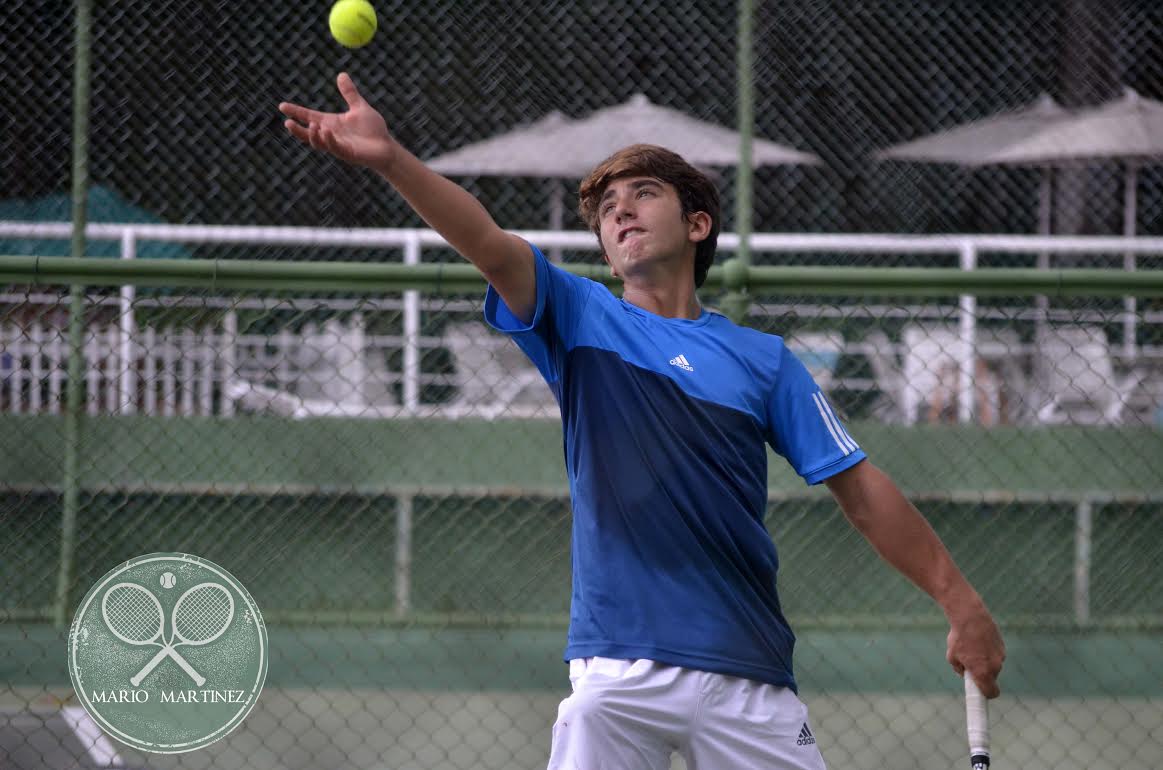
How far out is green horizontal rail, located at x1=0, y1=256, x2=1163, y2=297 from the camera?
3783 millimetres

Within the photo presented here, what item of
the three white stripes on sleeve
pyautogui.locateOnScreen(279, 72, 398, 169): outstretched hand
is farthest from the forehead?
pyautogui.locateOnScreen(279, 72, 398, 169): outstretched hand

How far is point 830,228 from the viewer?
7887 mm

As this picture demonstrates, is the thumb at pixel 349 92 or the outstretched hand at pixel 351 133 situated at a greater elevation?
the thumb at pixel 349 92

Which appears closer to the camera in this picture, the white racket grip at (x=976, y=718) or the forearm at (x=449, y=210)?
the forearm at (x=449, y=210)

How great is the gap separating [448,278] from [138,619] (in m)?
1.33

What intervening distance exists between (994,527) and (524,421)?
2305mm

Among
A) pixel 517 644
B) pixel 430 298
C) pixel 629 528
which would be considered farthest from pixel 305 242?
pixel 629 528

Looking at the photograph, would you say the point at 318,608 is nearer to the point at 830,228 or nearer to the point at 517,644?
the point at 517,644

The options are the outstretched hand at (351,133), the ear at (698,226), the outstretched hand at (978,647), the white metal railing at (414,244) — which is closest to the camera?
the outstretched hand at (351,133)

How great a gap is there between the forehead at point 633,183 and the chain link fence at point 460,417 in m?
2.43

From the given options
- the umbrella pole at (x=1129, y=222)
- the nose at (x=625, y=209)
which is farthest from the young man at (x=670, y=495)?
the umbrella pole at (x=1129, y=222)

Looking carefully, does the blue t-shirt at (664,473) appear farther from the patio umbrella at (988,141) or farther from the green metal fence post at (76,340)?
the patio umbrella at (988,141)

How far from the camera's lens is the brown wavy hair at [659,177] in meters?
2.57

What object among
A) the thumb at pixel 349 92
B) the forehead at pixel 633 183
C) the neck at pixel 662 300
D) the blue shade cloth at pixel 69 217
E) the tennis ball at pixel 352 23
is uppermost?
the blue shade cloth at pixel 69 217
